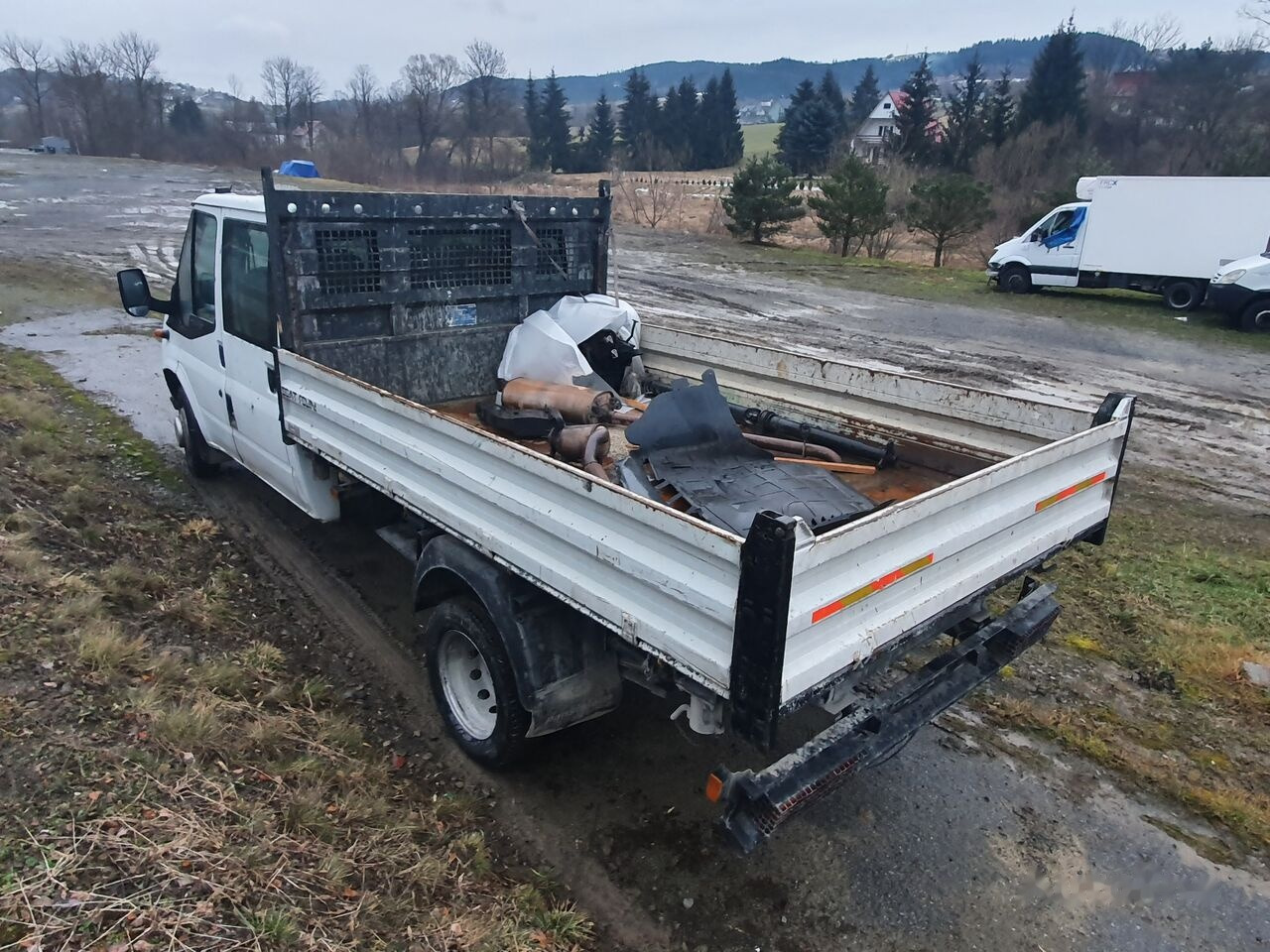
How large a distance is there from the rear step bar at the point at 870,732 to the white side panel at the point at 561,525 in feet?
1.35

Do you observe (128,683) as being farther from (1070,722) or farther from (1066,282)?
(1066,282)

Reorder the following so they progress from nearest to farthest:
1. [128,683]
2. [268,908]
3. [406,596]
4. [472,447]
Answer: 1. [268,908]
2. [472,447]
3. [128,683]
4. [406,596]

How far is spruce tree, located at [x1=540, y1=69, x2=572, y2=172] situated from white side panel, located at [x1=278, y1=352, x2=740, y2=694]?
60613mm

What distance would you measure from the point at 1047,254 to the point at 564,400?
1707cm

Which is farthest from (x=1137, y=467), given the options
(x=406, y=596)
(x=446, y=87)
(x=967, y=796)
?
(x=446, y=87)

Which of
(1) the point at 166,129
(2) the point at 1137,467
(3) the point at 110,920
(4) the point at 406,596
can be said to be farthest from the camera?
(1) the point at 166,129

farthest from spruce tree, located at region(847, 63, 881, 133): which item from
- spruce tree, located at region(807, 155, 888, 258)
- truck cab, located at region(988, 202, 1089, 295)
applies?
truck cab, located at region(988, 202, 1089, 295)

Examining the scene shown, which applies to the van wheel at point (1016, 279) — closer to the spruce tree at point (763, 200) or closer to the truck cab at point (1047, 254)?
the truck cab at point (1047, 254)

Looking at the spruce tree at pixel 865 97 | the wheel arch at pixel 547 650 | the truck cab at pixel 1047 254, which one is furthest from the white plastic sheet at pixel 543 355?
the spruce tree at pixel 865 97

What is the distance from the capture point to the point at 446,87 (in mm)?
65375

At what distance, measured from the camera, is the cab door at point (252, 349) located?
4609 mm

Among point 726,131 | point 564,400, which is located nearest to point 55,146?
point 726,131

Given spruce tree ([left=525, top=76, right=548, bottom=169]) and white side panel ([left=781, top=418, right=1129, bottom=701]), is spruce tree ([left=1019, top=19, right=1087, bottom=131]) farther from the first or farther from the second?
white side panel ([left=781, top=418, right=1129, bottom=701])

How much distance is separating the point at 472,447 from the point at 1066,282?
18616 millimetres
